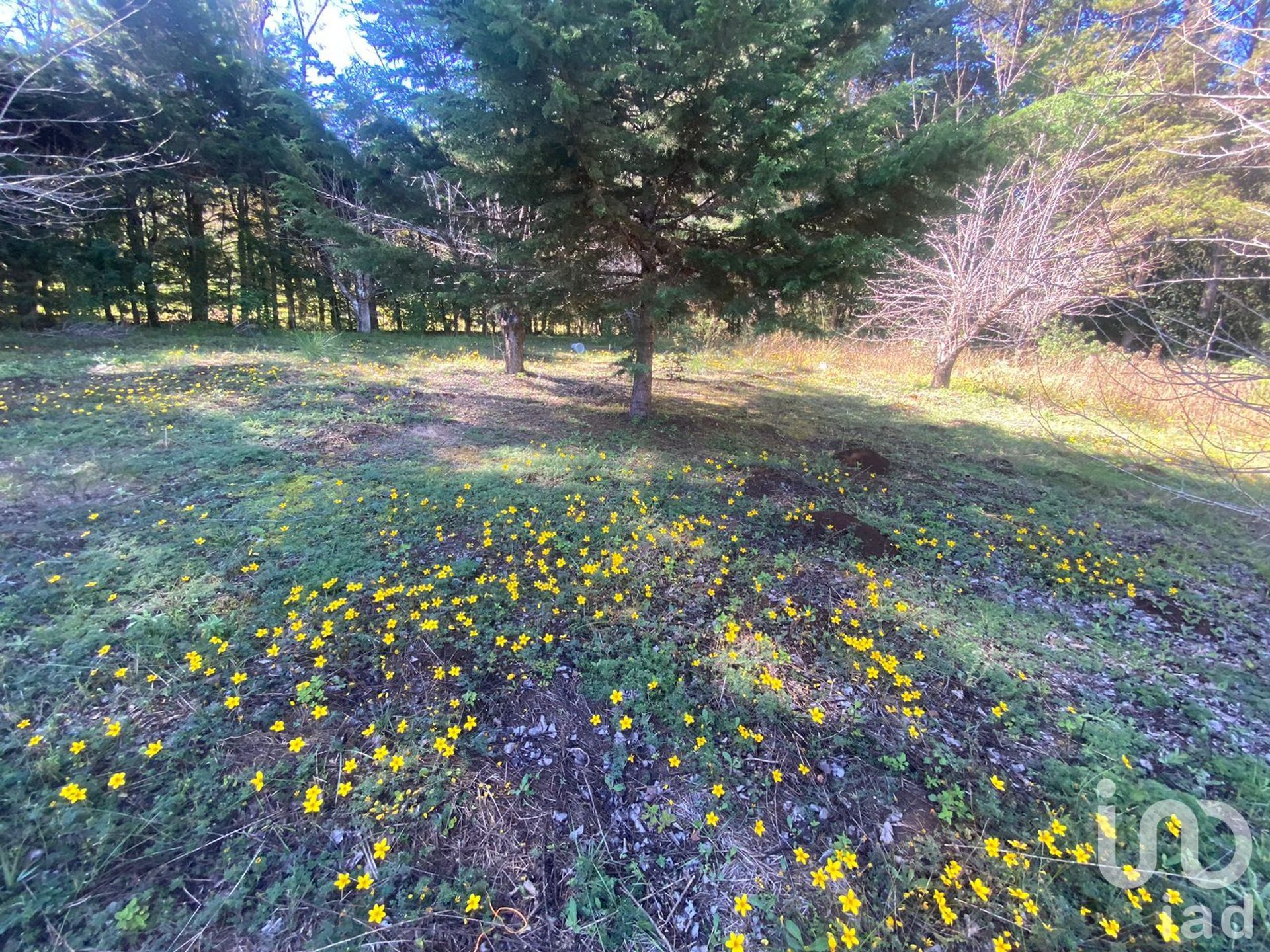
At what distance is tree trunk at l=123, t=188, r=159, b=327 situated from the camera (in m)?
11.3

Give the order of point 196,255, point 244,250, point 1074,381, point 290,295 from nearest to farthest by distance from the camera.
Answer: point 1074,381 < point 196,255 < point 244,250 < point 290,295

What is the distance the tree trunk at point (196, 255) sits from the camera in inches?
484

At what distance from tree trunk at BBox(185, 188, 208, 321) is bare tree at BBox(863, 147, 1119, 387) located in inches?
619

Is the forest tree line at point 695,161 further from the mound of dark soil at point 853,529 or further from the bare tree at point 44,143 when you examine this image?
the mound of dark soil at point 853,529

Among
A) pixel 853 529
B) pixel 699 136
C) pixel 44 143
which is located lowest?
pixel 853 529

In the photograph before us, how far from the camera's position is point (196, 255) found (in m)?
12.5

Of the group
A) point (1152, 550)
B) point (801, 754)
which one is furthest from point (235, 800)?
point (1152, 550)

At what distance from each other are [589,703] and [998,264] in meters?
9.58

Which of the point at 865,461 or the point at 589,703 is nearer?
the point at 589,703

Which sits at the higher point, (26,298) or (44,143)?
(44,143)

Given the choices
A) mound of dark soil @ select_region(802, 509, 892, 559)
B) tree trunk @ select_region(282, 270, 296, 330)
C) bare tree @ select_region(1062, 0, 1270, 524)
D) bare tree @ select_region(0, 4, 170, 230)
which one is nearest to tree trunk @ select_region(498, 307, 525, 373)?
bare tree @ select_region(0, 4, 170, 230)

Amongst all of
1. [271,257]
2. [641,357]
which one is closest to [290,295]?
[271,257]

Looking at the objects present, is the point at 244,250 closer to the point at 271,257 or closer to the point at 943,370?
the point at 271,257

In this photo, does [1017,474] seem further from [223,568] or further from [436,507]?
[223,568]
